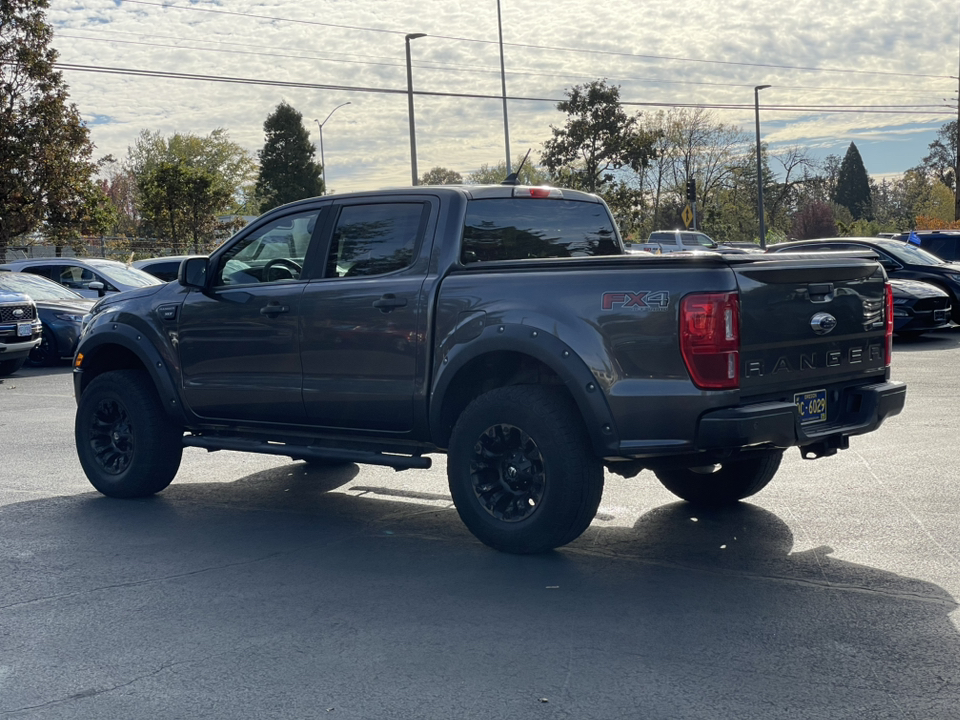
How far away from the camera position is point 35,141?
32031 millimetres

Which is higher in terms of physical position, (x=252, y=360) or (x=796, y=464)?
(x=252, y=360)

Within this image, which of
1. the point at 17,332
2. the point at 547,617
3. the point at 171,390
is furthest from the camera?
the point at 17,332

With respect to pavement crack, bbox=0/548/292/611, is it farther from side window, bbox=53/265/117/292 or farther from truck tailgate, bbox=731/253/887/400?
side window, bbox=53/265/117/292

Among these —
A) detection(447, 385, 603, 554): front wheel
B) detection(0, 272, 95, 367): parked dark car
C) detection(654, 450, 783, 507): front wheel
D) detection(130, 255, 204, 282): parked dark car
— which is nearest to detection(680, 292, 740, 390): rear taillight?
detection(447, 385, 603, 554): front wheel

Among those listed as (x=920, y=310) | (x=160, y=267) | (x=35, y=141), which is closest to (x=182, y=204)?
(x=35, y=141)

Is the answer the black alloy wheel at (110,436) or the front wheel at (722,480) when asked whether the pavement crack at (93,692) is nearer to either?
the front wheel at (722,480)

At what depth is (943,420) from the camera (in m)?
9.73

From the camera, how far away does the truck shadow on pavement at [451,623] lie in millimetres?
3797

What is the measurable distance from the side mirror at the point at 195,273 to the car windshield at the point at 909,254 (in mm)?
14435

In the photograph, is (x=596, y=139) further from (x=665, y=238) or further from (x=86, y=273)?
(x=86, y=273)

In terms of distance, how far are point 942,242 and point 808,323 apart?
19.0 meters

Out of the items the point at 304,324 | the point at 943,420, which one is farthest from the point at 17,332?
the point at 943,420

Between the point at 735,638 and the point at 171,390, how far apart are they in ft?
13.8

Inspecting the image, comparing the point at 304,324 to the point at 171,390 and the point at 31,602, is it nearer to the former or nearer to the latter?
the point at 171,390
